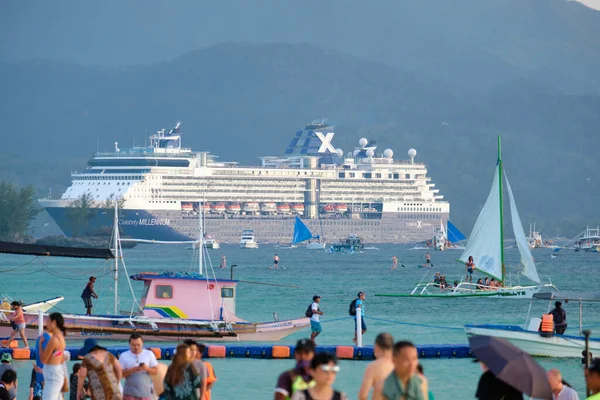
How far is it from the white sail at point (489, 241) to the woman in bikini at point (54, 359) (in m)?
31.4

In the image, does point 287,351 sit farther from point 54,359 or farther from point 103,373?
point 103,373

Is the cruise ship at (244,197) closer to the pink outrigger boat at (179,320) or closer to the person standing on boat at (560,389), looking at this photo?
the pink outrigger boat at (179,320)

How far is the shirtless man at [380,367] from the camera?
35.2 feet

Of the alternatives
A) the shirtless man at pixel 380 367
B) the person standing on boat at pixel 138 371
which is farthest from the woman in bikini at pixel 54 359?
the shirtless man at pixel 380 367

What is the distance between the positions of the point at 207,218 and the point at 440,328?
395ft

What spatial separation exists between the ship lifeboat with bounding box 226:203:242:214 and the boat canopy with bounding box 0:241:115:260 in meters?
128

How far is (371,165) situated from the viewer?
171375 mm

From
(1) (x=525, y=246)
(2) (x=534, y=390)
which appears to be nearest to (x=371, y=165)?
(1) (x=525, y=246)

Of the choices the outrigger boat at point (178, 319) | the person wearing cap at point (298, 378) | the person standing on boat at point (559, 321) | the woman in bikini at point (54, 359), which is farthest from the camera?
the outrigger boat at point (178, 319)

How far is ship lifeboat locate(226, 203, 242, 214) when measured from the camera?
156 metres

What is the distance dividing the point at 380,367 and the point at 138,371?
329 cm

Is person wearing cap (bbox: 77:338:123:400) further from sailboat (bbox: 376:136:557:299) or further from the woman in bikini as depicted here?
sailboat (bbox: 376:136:557:299)

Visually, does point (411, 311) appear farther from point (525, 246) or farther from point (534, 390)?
point (534, 390)

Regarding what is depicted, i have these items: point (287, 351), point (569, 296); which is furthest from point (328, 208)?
point (287, 351)
